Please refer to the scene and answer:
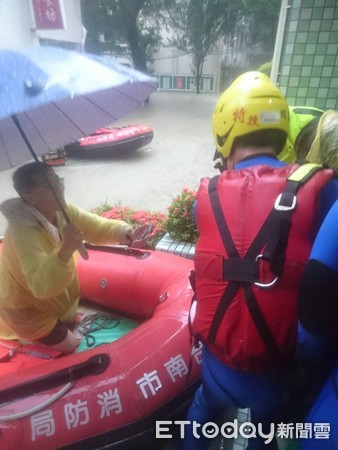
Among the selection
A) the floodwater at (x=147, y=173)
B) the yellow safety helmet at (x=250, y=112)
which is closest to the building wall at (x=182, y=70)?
the floodwater at (x=147, y=173)

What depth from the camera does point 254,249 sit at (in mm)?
1194

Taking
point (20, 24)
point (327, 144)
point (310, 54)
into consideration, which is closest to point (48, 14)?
point (20, 24)

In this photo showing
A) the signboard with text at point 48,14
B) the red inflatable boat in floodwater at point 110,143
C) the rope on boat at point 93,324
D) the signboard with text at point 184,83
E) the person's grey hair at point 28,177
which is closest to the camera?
the person's grey hair at point 28,177

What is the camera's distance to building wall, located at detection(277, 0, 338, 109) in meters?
3.75

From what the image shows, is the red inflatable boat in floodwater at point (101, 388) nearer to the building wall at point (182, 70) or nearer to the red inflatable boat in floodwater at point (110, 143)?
the red inflatable boat in floodwater at point (110, 143)

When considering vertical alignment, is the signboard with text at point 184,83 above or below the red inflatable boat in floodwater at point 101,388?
below

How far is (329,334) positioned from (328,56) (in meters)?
3.95

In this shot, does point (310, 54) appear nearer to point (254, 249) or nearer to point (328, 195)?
point (328, 195)

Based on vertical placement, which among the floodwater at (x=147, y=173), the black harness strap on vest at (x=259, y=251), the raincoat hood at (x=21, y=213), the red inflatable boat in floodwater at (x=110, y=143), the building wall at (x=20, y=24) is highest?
the building wall at (x=20, y=24)

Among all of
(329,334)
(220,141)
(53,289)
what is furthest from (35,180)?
(329,334)

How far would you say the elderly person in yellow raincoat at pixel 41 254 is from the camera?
5.69ft

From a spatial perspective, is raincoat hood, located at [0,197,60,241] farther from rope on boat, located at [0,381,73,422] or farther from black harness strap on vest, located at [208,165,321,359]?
black harness strap on vest, located at [208,165,321,359]

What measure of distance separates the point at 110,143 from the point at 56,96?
823cm

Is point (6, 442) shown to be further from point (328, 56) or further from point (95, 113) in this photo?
point (328, 56)
